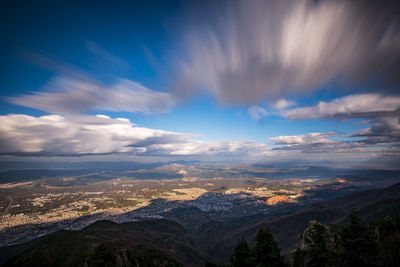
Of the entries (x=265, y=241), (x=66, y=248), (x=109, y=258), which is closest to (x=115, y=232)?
(x=66, y=248)

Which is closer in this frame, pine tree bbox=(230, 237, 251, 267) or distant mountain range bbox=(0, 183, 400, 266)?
pine tree bbox=(230, 237, 251, 267)

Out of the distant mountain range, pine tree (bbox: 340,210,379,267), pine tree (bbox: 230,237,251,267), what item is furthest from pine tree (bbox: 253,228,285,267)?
the distant mountain range

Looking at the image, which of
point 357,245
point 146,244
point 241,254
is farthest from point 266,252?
point 146,244

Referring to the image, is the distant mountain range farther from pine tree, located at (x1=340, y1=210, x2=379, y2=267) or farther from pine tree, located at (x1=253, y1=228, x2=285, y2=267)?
pine tree, located at (x1=340, y1=210, x2=379, y2=267)

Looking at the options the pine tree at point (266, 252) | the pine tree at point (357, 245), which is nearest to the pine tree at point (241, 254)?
the pine tree at point (266, 252)

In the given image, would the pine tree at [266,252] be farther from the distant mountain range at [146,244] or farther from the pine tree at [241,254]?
the distant mountain range at [146,244]
